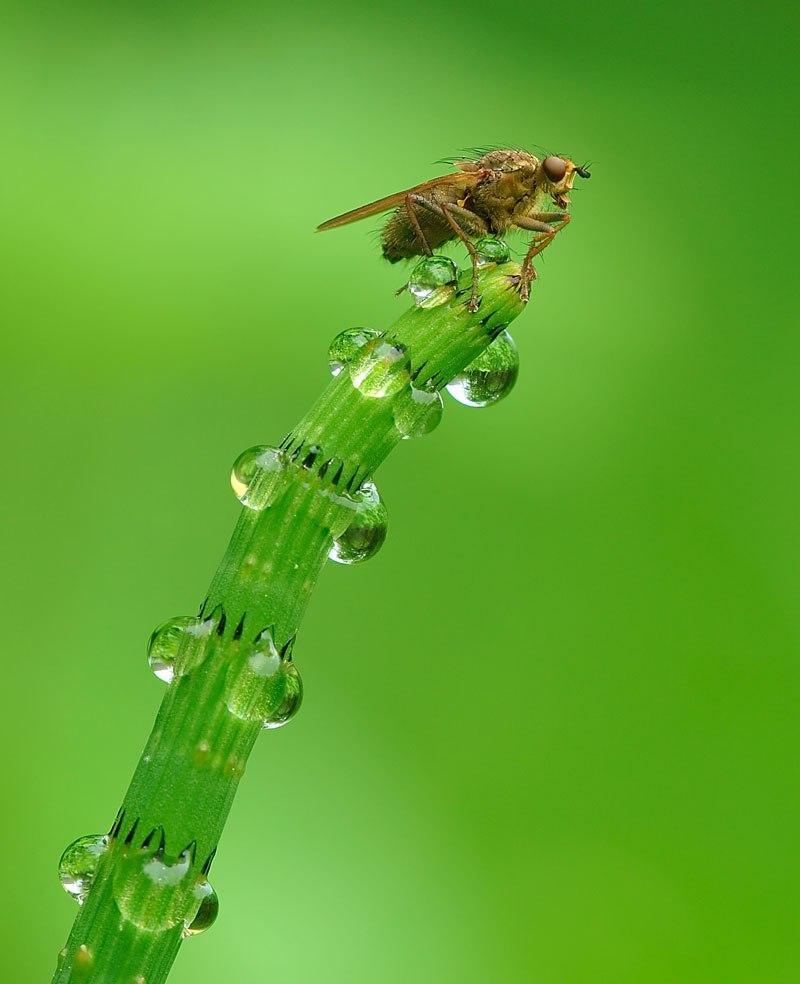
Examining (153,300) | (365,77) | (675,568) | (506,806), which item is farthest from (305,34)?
(506,806)

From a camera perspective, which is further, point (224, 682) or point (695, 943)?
point (695, 943)

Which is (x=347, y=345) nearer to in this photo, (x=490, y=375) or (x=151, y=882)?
(x=490, y=375)

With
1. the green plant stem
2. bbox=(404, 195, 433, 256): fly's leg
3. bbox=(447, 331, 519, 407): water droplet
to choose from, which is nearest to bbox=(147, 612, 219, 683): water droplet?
the green plant stem

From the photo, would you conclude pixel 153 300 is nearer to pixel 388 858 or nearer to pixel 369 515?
pixel 388 858

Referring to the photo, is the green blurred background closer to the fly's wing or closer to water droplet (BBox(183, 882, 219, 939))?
the fly's wing

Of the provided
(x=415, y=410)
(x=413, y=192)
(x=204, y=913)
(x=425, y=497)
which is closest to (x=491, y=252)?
(x=415, y=410)

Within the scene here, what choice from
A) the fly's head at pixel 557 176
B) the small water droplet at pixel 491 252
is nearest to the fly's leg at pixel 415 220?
the fly's head at pixel 557 176
